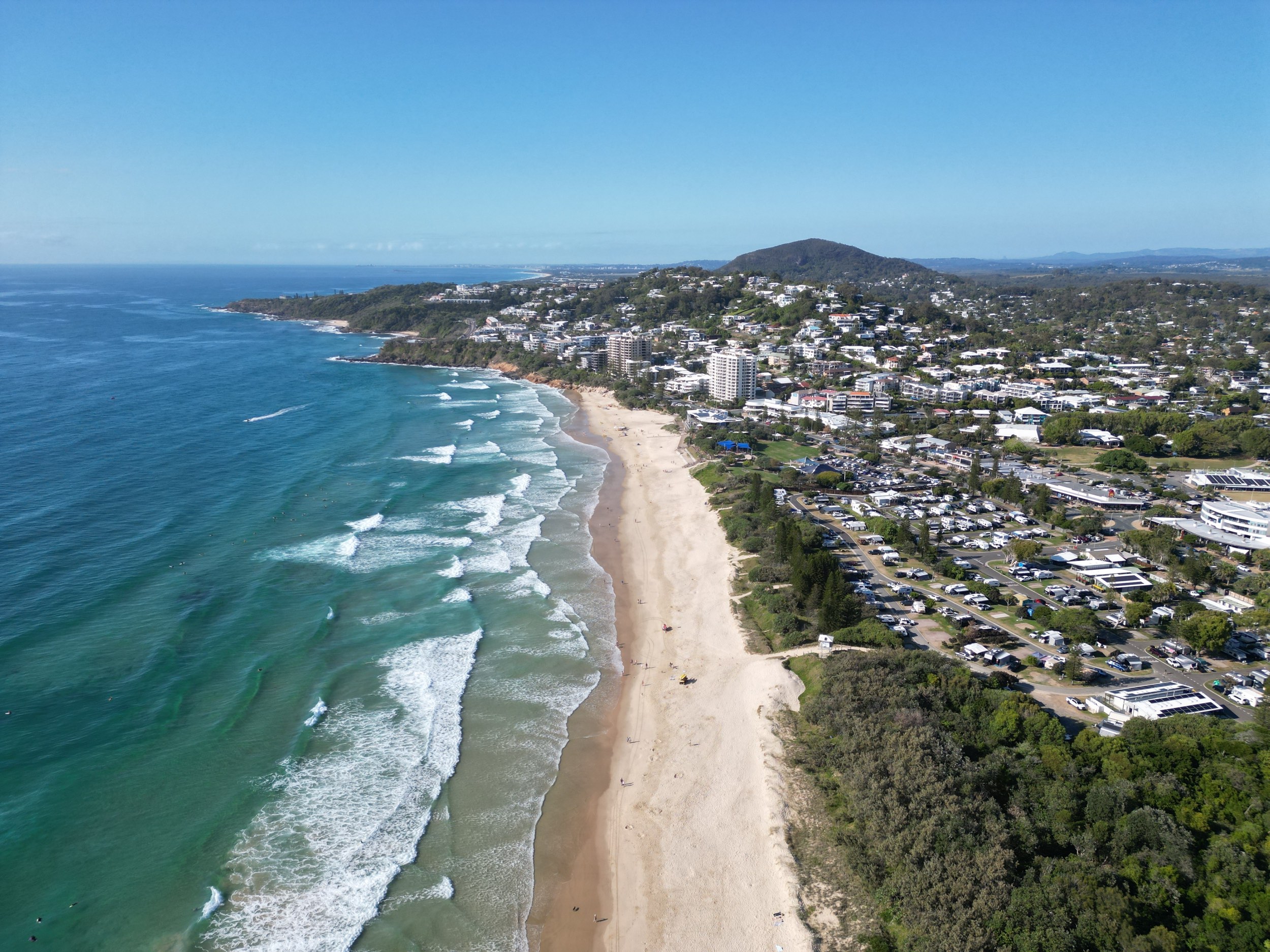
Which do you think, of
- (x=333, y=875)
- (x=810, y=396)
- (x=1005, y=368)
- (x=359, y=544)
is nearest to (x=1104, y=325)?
(x=1005, y=368)

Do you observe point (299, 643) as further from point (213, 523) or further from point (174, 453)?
point (174, 453)

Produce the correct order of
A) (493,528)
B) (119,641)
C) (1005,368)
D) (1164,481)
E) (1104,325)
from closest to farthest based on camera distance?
(119,641) < (493,528) < (1164,481) < (1005,368) < (1104,325)

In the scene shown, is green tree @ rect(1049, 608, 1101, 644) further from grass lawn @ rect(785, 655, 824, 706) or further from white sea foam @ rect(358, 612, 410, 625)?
white sea foam @ rect(358, 612, 410, 625)

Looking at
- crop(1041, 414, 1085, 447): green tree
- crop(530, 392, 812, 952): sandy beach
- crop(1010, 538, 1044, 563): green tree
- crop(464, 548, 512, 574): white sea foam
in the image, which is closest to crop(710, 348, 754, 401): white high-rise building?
crop(1041, 414, 1085, 447): green tree

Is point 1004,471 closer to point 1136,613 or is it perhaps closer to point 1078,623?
point 1136,613

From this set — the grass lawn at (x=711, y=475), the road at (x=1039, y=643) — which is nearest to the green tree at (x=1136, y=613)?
the road at (x=1039, y=643)

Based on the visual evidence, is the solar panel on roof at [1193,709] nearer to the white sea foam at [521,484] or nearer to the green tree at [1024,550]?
the green tree at [1024,550]

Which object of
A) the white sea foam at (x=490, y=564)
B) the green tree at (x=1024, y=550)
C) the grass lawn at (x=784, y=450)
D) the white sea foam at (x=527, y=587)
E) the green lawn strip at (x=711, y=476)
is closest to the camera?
the white sea foam at (x=527, y=587)
